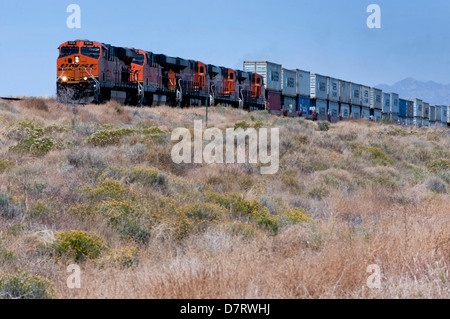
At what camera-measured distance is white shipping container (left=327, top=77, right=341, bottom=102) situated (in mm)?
51812

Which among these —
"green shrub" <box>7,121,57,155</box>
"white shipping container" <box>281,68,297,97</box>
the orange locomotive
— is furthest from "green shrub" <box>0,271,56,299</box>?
"white shipping container" <box>281,68,297,97</box>

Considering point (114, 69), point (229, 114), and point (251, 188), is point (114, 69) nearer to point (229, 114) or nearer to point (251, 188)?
point (229, 114)

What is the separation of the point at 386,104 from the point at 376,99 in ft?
10.7

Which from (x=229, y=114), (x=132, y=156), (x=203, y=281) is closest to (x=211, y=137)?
(x=132, y=156)

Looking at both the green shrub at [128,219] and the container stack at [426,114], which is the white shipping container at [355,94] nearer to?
the container stack at [426,114]

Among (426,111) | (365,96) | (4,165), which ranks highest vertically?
(365,96)

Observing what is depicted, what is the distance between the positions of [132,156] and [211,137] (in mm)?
4792

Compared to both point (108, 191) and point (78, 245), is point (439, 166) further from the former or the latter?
point (78, 245)

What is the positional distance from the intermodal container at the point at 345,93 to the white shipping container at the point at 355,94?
51 centimetres

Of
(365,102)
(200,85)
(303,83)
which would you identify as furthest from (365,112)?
A: (200,85)

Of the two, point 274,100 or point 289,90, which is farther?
point 289,90

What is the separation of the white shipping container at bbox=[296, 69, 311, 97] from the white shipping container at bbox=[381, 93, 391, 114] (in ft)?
57.8

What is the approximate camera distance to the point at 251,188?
11.5 metres

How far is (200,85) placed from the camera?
113ft
